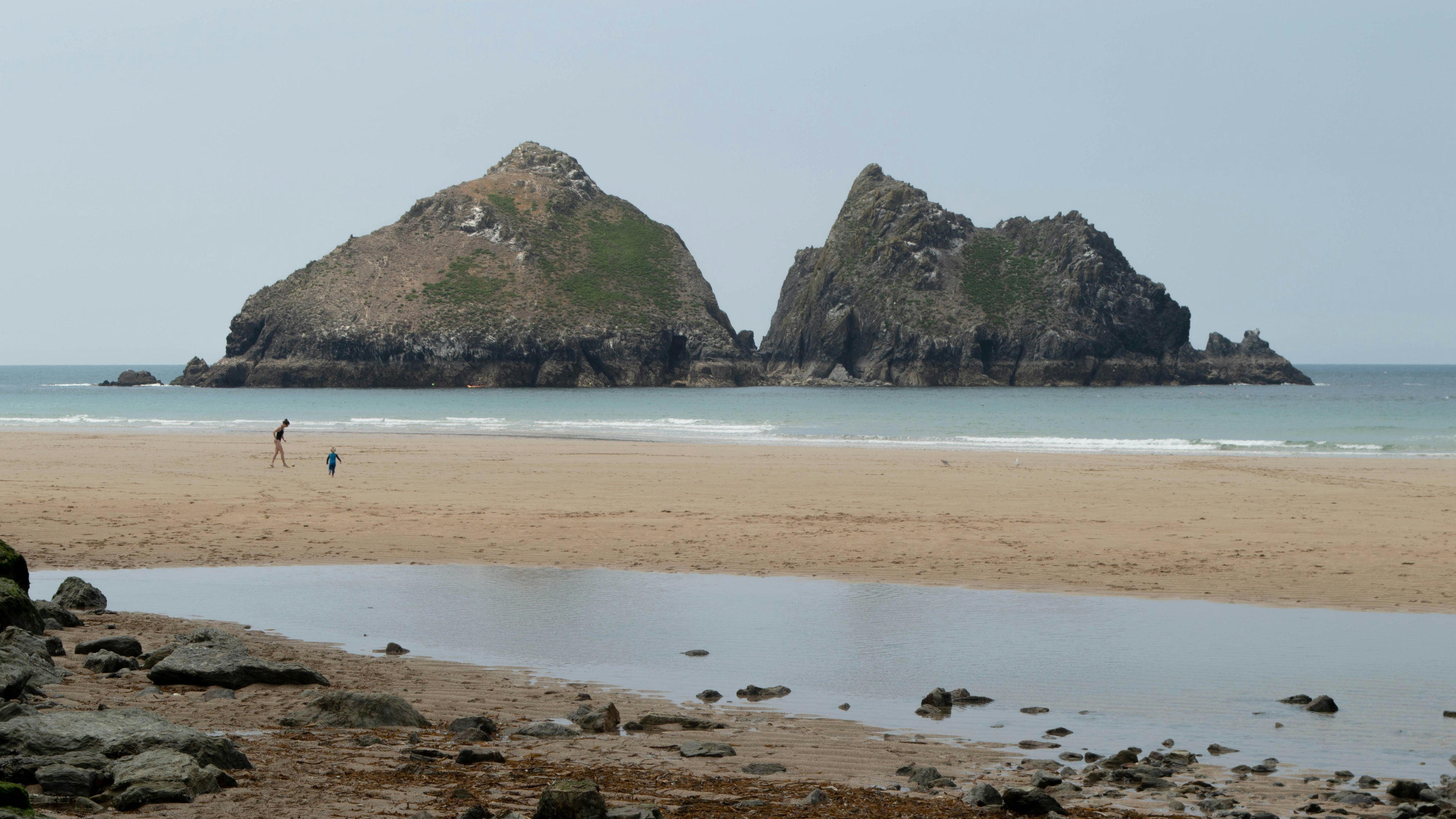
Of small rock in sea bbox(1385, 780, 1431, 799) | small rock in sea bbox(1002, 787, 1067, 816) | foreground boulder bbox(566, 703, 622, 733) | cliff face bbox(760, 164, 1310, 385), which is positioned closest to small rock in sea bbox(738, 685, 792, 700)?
foreground boulder bbox(566, 703, 622, 733)

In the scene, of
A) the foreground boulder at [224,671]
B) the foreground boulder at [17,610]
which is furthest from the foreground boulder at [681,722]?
the foreground boulder at [17,610]

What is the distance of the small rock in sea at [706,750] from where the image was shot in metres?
6.10

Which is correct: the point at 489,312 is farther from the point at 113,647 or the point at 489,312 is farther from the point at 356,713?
the point at 356,713

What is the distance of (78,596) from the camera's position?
1028cm

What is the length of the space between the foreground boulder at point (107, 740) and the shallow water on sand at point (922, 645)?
9.91ft

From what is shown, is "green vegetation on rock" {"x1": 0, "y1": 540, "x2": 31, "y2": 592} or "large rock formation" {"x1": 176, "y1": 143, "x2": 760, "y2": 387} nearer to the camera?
"green vegetation on rock" {"x1": 0, "y1": 540, "x2": 31, "y2": 592}

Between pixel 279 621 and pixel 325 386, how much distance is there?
140 m

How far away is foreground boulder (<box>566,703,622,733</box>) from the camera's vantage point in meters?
6.59

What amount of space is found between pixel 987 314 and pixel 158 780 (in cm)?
16428

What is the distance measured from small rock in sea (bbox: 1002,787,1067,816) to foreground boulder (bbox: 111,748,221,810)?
3726 millimetres

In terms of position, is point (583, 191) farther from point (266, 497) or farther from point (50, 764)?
point (50, 764)

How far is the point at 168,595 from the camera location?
11695 millimetres

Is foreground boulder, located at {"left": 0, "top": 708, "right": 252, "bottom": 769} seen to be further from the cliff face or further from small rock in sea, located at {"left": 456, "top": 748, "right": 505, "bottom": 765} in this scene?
the cliff face

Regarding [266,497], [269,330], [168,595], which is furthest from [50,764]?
[269,330]
